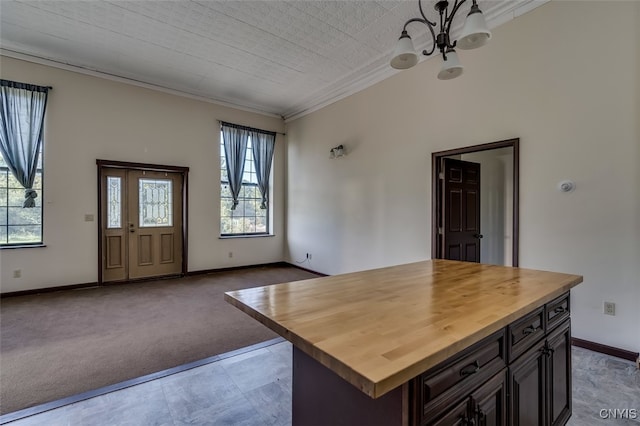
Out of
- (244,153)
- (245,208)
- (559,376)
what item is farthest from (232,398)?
(244,153)

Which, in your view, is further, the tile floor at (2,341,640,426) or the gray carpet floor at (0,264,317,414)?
the gray carpet floor at (0,264,317,414)

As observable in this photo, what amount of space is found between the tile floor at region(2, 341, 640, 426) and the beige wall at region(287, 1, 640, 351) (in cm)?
66

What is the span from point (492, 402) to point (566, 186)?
2592 mm

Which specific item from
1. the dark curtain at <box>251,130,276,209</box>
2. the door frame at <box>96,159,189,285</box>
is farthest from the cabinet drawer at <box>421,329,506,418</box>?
the dark curtain at <box>251,130,276,209</box>

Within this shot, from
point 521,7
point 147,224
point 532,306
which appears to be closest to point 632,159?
point 521,7

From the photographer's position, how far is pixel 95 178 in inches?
197

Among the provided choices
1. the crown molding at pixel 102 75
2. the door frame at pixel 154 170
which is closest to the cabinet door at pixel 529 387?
the door frame at pixel 154 170

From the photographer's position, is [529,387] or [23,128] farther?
[23,128]

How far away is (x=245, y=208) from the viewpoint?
6.68 m

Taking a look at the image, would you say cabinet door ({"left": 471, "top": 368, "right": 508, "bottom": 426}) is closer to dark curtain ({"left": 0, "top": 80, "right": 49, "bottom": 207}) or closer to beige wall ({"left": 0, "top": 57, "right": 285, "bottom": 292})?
beige wall ({"left": 0, "top": 57, "right": 285, "bottom": 292})

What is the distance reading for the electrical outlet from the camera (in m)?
2.72

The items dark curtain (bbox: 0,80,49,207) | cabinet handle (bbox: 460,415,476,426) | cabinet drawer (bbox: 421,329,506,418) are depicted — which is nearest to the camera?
cabinet drawer (bbox: 421,329,506,418)

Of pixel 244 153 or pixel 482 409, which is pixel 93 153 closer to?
pixel 244 153

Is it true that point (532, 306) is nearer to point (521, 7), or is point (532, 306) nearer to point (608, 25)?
point (608, 25)
